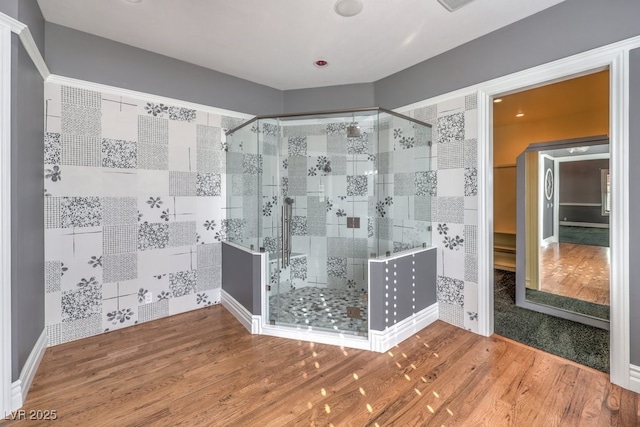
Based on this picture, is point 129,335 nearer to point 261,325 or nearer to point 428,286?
point 261,325

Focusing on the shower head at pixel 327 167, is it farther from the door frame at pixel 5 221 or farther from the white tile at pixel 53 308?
the white tile at pixel 53 308

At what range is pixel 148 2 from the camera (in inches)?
83.5

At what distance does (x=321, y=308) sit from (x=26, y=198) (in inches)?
95.0

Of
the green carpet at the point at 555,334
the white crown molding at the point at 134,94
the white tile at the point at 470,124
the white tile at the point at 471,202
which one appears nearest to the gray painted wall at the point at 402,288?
the white tile at the point at 471,202

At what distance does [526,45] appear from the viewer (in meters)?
2.28

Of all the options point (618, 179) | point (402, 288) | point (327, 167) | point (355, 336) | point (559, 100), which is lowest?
point (355, 336)

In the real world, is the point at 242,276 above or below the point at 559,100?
below

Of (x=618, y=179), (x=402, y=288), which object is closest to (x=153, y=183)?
(x=402, y=288)

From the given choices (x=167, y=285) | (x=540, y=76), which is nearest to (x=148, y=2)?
(x=167, y=285)

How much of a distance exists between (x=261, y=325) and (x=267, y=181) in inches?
52.5

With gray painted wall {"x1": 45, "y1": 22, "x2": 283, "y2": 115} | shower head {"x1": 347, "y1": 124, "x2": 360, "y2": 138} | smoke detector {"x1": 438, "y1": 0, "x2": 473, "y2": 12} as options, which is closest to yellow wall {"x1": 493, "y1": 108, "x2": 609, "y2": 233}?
smoke detector {"x1": 438, "y1": 0, "x2": 473, "y2": 12}

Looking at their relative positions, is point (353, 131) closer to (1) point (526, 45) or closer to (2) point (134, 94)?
(1) point (526, 45)

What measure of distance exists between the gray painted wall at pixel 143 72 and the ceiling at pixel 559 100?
2809 millimetres

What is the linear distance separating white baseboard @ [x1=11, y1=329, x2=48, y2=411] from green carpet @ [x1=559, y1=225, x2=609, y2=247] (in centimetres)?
488
